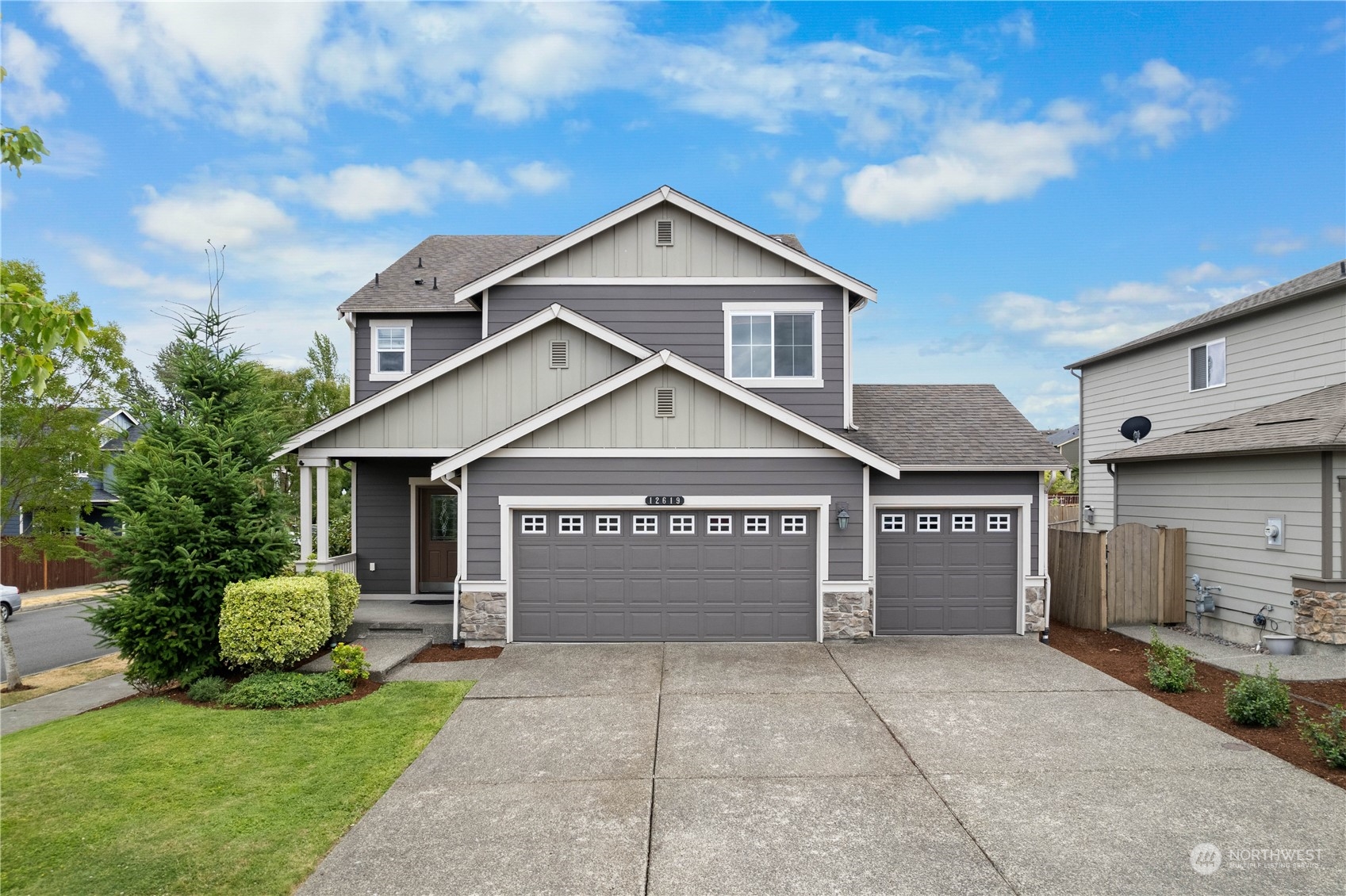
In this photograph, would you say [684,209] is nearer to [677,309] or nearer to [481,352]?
[677,309]

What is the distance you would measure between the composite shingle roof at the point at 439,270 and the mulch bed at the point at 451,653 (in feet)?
22.7

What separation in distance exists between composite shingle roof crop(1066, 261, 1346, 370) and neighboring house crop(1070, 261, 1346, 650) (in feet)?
0.14

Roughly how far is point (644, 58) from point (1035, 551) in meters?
14.0

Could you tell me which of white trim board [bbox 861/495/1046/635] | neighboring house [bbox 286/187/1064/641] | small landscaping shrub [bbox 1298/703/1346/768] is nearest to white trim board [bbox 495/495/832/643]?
neighboring house [bbox 286/187/1064/641]

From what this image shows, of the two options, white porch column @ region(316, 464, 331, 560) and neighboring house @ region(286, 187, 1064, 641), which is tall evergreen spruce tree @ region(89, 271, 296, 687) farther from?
white porch column @ region(316, 464, 331, 560)

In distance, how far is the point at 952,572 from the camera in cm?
1107

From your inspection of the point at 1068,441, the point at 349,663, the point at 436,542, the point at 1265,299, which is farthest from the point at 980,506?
the point at 1068,441

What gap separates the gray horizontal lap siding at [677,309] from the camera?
1196 cm

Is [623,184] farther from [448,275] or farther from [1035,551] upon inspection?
[1035,551]

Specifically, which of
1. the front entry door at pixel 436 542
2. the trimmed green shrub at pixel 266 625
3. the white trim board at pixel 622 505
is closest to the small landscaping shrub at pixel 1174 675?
the white trim board at pixel 622 505

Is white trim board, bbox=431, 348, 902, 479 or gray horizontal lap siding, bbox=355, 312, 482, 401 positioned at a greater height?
gray horizontal lap siding, bbox=355, 312, 482, 401

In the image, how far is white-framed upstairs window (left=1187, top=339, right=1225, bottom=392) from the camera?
44.1 feet

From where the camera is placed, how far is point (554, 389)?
11.8m

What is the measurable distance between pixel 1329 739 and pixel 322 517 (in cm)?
1378
